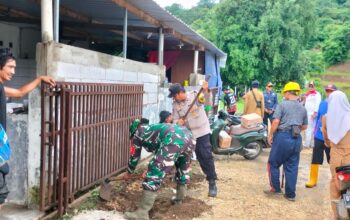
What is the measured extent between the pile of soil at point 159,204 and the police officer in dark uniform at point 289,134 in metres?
1.43

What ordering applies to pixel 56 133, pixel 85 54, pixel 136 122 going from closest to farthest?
pixel 56 133
pixel 136 122
pixel 85 54

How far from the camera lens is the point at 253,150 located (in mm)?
9414

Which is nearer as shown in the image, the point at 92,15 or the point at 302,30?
the point at 92,15

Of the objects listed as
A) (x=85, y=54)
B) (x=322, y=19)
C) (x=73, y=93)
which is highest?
(x=322, y=19)

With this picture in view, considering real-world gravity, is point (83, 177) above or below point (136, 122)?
below

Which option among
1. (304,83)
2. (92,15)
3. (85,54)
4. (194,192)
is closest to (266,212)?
(194,192)

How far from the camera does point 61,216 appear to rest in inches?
182

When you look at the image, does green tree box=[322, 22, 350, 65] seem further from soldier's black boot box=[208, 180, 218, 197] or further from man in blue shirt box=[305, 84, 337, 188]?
soldier's black boot box=[208, 180, 218, 197]

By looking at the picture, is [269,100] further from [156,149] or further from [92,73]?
[156,149]

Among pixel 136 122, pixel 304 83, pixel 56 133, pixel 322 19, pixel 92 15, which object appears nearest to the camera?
pixel 56 133

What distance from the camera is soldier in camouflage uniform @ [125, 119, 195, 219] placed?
4730 millimetres

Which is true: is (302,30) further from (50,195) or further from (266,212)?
(50,195)

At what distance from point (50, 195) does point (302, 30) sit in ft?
65.4

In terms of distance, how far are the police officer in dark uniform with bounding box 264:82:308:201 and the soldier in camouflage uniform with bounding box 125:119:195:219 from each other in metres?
1.75
